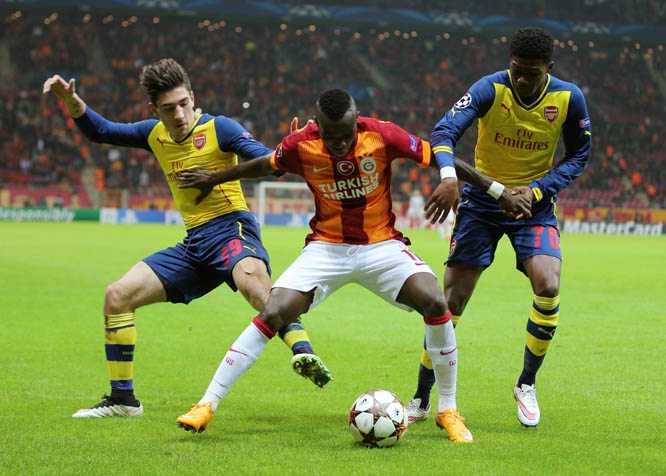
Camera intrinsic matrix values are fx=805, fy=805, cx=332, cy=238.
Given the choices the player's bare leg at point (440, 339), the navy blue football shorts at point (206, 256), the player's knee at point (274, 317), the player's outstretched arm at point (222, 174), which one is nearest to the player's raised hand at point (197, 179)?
the player's outstretched arm at point (222, 174)

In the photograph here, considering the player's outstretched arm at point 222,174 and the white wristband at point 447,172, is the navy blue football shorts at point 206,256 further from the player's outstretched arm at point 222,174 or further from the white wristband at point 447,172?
the white wristband at point 447,172

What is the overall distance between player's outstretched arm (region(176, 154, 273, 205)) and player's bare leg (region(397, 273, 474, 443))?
1171mm

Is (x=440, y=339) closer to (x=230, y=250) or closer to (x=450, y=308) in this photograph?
(x=450, y=308)

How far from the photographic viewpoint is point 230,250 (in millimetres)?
5527

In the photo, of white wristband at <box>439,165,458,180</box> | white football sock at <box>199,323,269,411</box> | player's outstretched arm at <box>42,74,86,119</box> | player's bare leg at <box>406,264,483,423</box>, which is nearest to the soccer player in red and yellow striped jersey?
white football sock at <box>199,323,269,411</box>

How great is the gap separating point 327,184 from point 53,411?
2.39 metres

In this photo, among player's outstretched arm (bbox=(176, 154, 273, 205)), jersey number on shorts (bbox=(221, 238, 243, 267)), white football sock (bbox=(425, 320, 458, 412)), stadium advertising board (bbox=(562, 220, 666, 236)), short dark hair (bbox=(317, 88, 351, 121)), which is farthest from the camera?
stadium advertising board (bbox=(562, 220, 666, 236))

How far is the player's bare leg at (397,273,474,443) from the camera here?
479cm

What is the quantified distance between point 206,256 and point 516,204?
2.14 m

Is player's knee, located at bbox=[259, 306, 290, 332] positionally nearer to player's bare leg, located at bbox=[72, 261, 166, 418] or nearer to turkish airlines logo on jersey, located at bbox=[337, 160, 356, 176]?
turkish airlines logo on jersey, located at bbox=[337, 160, 356, 176]

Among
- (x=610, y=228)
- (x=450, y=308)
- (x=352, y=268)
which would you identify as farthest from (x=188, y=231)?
(x=610, y=228)

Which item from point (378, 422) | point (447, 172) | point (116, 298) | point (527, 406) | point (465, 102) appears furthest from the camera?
point (465, 102)

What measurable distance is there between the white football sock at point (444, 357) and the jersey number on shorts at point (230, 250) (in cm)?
145

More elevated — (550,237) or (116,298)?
(550,237)
